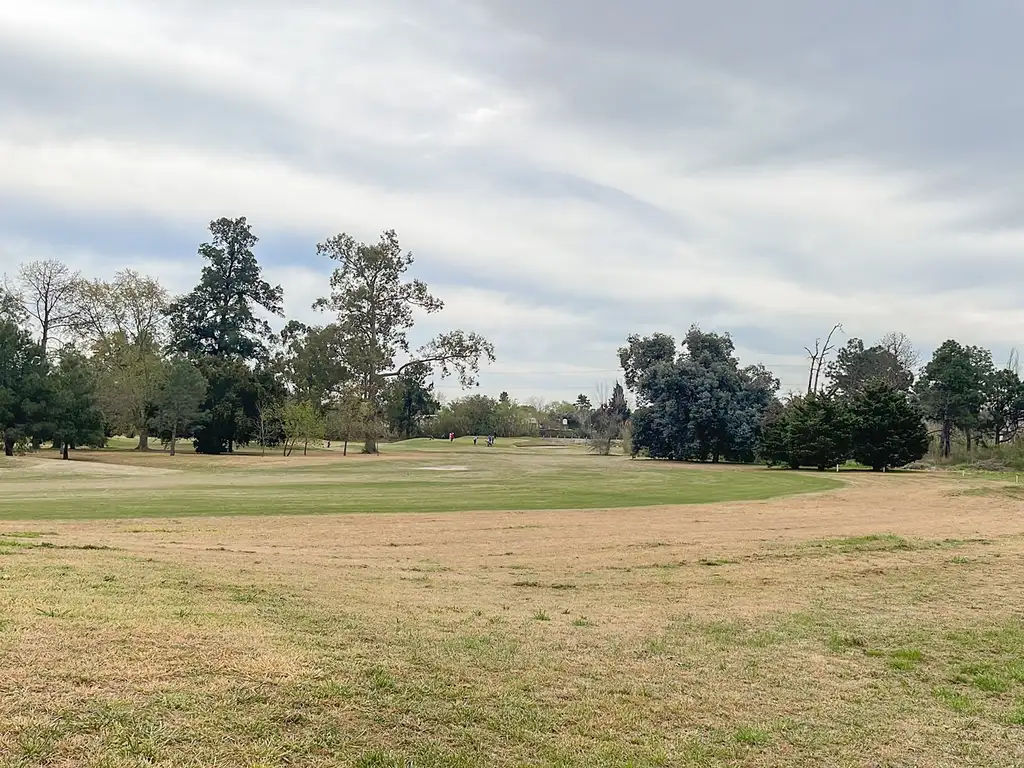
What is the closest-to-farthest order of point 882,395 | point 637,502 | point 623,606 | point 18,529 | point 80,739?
point 80,739, point 623,606, point 18,529, point 637,502, point 882,395

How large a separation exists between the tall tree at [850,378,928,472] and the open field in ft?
125

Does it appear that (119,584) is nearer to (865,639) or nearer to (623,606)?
(623,606)

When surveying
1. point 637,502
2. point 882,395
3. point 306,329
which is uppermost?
point 306,329

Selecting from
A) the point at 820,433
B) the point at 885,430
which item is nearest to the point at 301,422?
the point at 820,433

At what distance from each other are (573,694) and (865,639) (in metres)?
4.08

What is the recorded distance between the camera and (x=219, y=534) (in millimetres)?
15812

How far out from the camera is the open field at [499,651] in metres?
5.04

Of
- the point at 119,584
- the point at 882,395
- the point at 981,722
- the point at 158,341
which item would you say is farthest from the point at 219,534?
the point at 158,341

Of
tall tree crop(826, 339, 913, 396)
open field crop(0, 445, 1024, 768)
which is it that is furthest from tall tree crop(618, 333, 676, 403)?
open field crop(0, 445, 1024, 768)

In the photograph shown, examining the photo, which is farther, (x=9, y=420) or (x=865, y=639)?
(x=9, y=420)

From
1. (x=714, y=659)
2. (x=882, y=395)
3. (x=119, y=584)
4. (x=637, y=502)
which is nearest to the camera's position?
(x=714, y=659)

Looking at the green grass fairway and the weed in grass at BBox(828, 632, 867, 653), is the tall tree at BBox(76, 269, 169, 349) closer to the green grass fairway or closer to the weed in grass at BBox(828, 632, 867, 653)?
the green grass fairway

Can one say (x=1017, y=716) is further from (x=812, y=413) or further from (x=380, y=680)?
(x=812, y=413)

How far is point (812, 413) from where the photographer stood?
5288cm
